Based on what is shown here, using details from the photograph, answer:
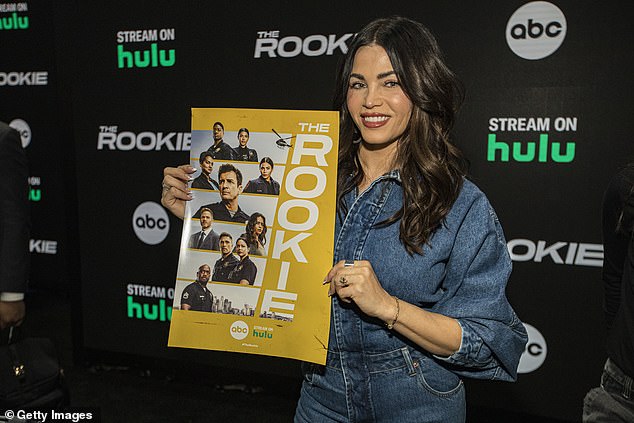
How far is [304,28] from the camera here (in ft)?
9.55

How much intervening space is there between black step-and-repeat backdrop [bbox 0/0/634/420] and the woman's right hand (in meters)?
1.61

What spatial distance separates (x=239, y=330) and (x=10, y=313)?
4.78ft

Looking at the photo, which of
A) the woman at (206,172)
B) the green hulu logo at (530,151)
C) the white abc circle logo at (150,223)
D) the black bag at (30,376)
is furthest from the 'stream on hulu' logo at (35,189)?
the woman at (206,172)

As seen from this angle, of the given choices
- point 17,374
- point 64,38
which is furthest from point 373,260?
point 64,38

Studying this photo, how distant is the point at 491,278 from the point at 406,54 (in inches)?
19.2

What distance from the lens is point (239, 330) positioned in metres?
1.27

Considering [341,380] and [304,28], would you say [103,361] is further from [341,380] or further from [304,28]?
[341,380]

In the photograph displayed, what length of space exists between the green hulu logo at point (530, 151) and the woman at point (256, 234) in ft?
5.60

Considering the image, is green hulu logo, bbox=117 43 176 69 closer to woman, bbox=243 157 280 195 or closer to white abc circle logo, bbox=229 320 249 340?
woman, bbox=243 157 280 195

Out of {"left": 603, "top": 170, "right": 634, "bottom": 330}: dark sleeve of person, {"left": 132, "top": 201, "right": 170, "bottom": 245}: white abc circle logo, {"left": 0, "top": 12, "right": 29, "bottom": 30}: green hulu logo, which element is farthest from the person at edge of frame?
{"left": 0, "top": 12, "right": 29, "bottom": 30}: green hulu logo

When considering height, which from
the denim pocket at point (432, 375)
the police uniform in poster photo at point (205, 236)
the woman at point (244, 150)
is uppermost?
the woman at point (244, 150)

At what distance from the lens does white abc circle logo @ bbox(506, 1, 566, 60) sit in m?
2.54

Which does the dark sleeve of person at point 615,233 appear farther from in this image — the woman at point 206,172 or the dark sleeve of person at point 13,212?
the dark sleeve of person at point 13,212

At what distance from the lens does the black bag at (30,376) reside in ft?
6.59
